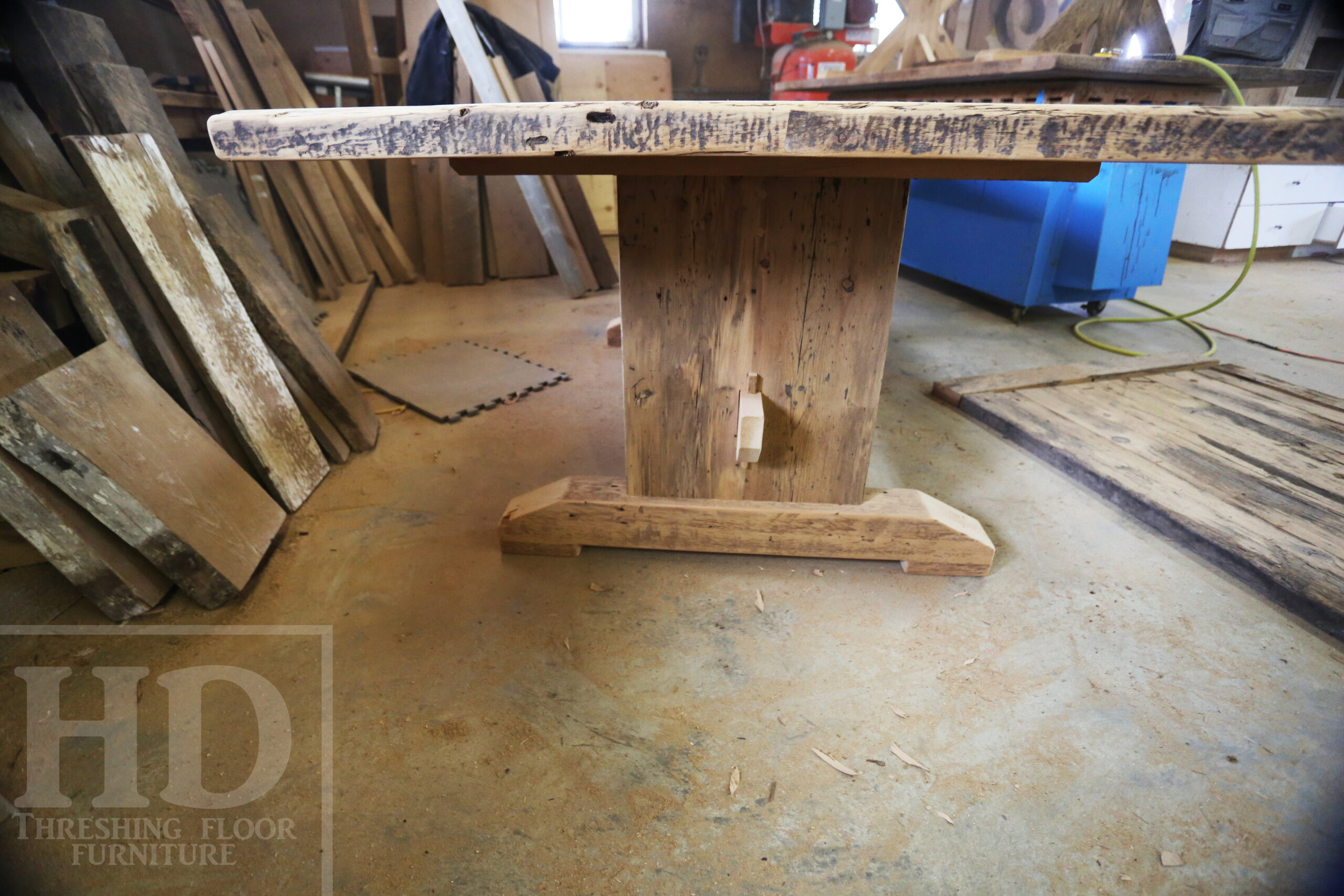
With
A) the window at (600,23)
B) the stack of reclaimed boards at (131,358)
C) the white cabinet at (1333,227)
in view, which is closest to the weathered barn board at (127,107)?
the stack of reclaimed boards at (131,358)

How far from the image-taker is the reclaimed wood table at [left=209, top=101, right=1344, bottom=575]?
2.96 feet

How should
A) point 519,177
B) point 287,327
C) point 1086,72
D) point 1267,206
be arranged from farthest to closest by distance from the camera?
point 1267,206 < point 519,177 < point 1086,72 < point 287,327

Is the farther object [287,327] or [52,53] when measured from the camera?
[287,327]

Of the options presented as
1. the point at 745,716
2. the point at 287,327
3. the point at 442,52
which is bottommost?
the point at 745,716

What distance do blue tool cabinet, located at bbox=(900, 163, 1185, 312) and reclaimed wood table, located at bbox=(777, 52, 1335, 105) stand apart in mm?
306

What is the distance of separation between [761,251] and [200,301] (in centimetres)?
147

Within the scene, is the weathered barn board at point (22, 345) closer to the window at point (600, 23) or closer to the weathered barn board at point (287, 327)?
the weathered barn board at point (287, 327)

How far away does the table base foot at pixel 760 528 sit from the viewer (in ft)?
5.27

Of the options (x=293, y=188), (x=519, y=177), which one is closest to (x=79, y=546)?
(x=293, y=188)

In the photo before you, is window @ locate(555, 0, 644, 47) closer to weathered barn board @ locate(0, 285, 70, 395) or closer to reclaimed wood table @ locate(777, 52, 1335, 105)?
reclaimed wood table @ locate(777, 52, 1335, 105)

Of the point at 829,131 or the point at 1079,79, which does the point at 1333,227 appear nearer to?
the point at 1079,79

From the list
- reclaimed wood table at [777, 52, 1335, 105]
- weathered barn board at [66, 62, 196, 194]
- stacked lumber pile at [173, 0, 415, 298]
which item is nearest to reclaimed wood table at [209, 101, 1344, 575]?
weathered barn board at [66, 62, 196, 194]

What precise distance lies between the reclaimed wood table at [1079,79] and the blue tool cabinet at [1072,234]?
0.31 metres

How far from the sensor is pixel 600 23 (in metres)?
6.01
